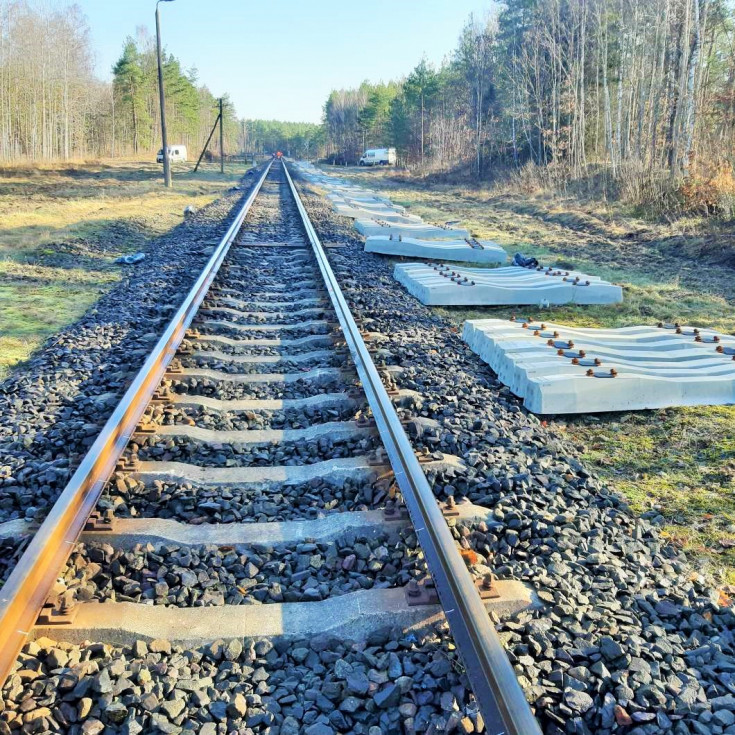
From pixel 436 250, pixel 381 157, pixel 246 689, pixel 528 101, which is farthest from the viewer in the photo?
pixel 381 157

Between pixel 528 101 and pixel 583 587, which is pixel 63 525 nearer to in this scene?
pixel 583 587

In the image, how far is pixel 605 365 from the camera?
200 inches

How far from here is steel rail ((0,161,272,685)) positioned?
2.16 m

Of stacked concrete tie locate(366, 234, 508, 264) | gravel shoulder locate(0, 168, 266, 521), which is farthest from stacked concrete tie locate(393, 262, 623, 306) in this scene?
gravel shoulder locate(0, 168, 266, 521)

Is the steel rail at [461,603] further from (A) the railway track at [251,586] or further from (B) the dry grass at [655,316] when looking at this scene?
(B) the dry grass at [655,316]

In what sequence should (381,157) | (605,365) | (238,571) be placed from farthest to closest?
1. (381,157)
2. (605,365)
3. (238,571)

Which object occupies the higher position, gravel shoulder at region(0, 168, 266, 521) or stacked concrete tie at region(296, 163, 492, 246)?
stacked concrete tie at region(296, 163, 492, 246)

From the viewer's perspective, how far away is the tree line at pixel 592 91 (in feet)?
65.0

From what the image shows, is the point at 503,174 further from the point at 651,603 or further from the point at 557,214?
the point at 651,603

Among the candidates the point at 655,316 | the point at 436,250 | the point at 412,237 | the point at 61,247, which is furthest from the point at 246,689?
the point at 412,237

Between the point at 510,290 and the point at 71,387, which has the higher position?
the point at 510,290

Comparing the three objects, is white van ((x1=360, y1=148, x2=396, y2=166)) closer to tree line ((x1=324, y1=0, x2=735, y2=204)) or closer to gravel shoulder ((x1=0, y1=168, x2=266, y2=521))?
tree line ((x1=324, y1=0, x2=735, y2=204))

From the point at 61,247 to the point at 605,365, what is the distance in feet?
31.8

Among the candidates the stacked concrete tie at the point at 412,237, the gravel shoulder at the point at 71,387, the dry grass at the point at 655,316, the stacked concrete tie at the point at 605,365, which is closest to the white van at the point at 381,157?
the stacked concrete tie at the point at 412,237
